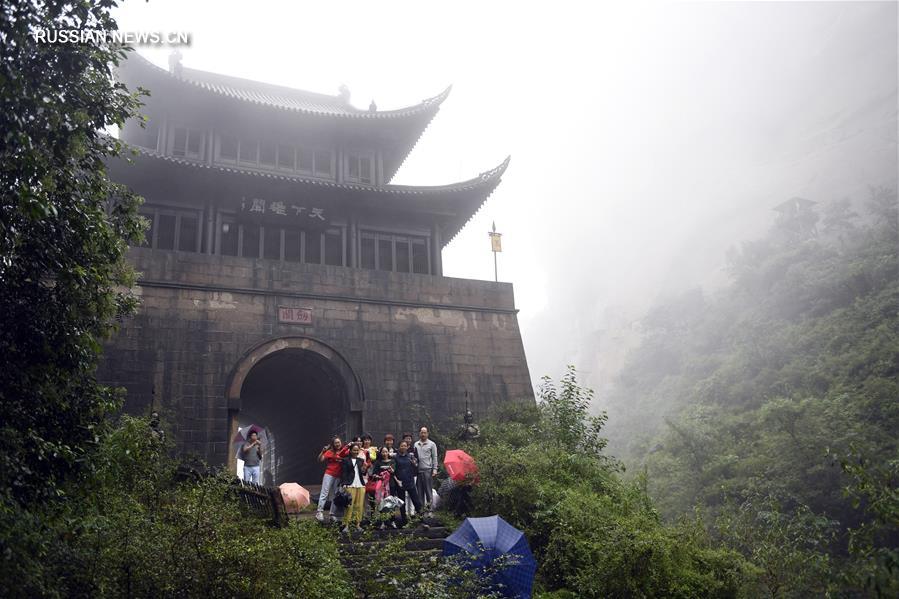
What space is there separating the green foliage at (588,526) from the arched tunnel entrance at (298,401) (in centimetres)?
305

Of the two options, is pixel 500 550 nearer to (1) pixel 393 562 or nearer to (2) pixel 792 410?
(1) pixel 393 562

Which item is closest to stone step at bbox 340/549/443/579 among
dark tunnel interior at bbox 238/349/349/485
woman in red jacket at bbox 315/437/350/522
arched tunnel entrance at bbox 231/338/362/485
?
woman in red jacket at bbox 315/437/350/522

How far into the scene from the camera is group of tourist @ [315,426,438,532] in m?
8.25

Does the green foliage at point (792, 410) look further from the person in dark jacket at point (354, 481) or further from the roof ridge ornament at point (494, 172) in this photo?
the roof ridge ornament at point (494, 172)

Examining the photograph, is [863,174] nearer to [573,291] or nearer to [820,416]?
[573,291]

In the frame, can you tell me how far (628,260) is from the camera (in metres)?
75.2

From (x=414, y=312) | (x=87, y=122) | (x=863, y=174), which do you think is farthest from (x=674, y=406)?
(x=87, y=122)

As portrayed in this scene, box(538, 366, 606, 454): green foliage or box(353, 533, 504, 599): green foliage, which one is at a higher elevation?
box(538, 366, 606, 454): green foliage

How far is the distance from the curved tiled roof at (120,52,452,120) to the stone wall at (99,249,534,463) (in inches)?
166

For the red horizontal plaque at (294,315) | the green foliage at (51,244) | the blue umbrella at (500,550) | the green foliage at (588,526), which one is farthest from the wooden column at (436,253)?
the green foliage at (51,244)

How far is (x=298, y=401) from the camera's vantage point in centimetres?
1511

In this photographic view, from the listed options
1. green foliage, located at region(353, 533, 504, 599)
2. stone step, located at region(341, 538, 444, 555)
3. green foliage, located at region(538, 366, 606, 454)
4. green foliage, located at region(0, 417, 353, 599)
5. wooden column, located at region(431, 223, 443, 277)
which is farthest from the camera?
wooden column, located at region(431, 223, 443, 277)

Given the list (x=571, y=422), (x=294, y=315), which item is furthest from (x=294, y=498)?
(x=571, y=422)

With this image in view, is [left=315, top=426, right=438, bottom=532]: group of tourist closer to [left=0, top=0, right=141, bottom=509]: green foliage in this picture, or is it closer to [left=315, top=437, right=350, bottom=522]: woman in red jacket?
[left=315, top=437, right=350, bottom=522]: woman in red jacket
